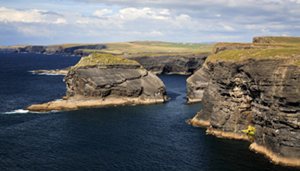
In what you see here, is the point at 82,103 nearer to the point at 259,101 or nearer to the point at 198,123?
the point at 198,123

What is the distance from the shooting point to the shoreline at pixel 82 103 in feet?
427

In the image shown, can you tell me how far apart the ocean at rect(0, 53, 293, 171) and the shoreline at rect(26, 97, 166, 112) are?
5077mm

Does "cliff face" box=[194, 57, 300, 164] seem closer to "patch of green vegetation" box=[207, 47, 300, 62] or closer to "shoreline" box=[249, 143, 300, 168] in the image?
"shoreline" box=[249, 143, 300, 168]

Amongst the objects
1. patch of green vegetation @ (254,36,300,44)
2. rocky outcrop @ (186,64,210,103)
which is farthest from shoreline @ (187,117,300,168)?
patch of green vegetation @ (254,36,300,44)

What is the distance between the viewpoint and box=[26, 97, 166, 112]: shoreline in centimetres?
13012

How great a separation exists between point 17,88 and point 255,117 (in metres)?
127

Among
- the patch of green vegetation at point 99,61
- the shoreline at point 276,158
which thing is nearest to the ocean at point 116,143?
the shoreline at point 276,158

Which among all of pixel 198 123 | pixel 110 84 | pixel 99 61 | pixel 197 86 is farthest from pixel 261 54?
pixel 99 61

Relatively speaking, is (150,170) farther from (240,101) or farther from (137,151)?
(240,101)

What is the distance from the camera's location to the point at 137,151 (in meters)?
84.8

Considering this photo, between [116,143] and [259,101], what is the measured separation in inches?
1330

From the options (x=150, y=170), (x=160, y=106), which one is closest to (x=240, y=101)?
(x=150, y=170)

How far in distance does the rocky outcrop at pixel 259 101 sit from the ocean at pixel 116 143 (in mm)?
3467

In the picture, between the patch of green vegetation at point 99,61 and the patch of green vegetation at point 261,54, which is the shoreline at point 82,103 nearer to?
the patch of green vegetation at point 99,61
